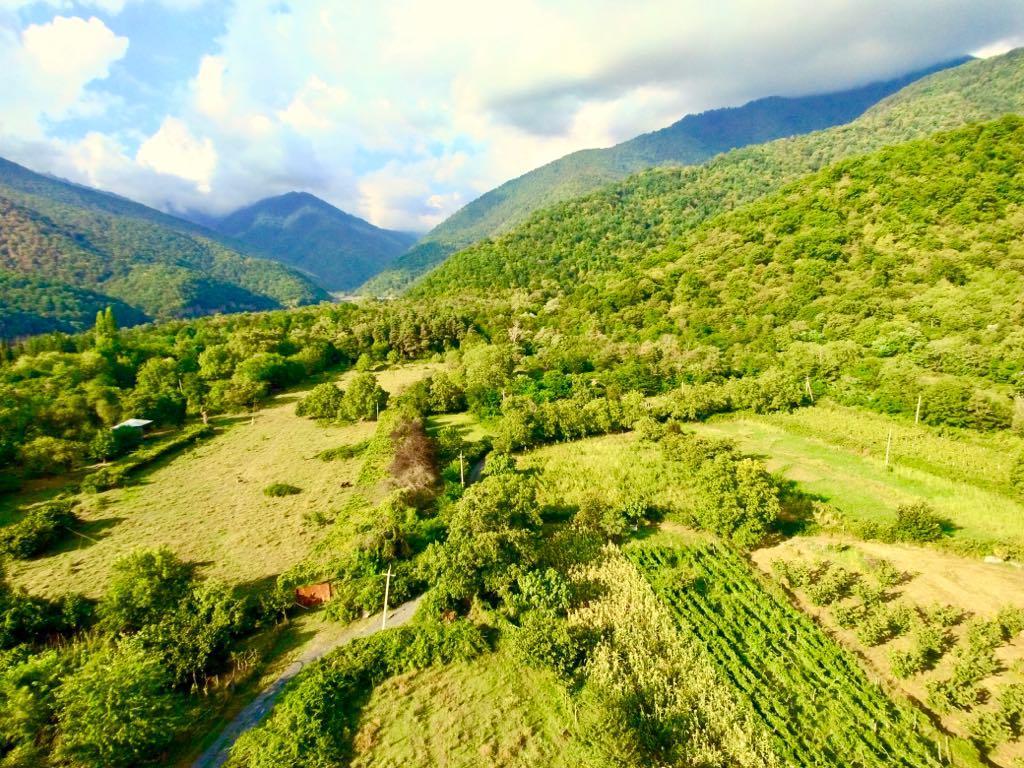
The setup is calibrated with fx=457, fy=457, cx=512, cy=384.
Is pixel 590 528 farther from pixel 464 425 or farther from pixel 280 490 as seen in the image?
pixel 464 425

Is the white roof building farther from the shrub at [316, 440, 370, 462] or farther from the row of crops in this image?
the row of crops

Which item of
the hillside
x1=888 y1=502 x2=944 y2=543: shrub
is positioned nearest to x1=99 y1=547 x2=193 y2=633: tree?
x1=888 y1=502 x2=944 y2=543: shrub

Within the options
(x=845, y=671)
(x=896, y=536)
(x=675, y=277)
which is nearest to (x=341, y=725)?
(x=845, y=671)

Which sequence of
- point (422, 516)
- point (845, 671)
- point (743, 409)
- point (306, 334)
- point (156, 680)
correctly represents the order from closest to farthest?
point (156, 680) → point (845, 671) → point (422, 516) → point (743, 409) → point (306, 334)

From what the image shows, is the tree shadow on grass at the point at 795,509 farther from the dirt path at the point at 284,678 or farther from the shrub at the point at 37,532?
the shrub at the point at 37,532

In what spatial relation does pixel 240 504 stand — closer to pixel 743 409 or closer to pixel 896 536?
pixel 896 536

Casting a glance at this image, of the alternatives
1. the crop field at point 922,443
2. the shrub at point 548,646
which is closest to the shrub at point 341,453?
the shrub at point 548,646
